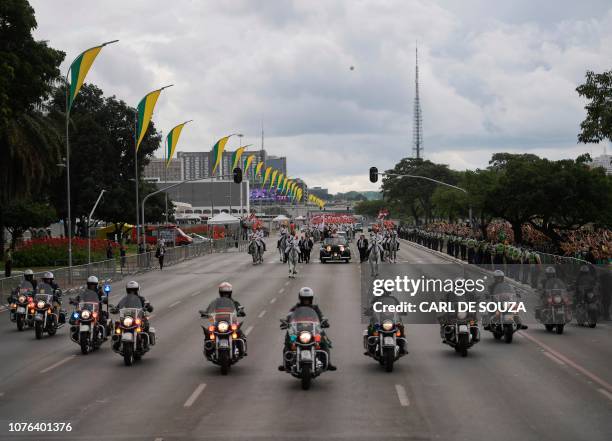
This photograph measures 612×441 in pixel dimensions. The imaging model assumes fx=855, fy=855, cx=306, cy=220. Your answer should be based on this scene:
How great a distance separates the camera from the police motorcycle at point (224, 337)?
1642cm

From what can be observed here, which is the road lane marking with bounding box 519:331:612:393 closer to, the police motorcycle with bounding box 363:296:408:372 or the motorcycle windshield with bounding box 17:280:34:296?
the police motorcycle with bounding box 363:296:408:372

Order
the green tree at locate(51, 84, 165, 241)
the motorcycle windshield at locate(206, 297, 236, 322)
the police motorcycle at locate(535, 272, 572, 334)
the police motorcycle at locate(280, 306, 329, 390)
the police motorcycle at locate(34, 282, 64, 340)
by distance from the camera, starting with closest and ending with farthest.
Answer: the police motorcycle at locate(280, 306, 329, 390)
the motorcycle windshield at locate(206, 297, 236, 322)
the police motorcycle at locate(535, 272, 572, 334)
the police motorcycle at locate(34, 282, 64, 340)
the green tree at locate(51, 84, 165, 241)

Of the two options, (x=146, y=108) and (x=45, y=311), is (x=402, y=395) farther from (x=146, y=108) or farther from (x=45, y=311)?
(x=146, y=108)

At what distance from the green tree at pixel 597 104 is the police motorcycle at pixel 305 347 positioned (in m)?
18.7

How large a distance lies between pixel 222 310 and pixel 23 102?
32778 mm

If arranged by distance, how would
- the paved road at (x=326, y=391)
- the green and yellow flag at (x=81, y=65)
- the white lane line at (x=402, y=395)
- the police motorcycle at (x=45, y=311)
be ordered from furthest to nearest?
the green and yellow flag at (x=81, y=65), the police motorcycle at (x=45, y=311), the white lane line at (x=402, y=395), the paved road at (x=326, y=391)

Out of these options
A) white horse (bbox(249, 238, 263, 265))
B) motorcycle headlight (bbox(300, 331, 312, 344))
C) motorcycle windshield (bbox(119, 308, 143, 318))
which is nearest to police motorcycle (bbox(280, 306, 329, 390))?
motorcycle headlight (bbox(300, 331, 312, 344))

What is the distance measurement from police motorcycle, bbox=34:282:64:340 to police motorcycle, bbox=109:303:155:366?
5599mm

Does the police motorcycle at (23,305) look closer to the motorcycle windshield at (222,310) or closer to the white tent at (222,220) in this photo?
the motorcycle windshield at (222,310)

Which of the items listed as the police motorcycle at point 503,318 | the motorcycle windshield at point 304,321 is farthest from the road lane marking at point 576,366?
the motorcycle windshield at point 304,321

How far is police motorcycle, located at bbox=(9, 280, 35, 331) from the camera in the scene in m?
24.4

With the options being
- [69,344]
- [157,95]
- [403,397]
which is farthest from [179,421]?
[157,95]

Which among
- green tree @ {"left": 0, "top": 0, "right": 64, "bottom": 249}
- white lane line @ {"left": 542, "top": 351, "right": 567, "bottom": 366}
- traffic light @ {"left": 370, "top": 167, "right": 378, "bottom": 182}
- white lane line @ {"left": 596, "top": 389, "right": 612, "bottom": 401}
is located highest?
green tree @ {"left": 0, "top": 0, "right": 64, "bottom": 249}

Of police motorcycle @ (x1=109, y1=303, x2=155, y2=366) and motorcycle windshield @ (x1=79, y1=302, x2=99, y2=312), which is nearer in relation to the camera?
police motorcycle @ (x1=109, y1=303, x2=155, y2=366)
